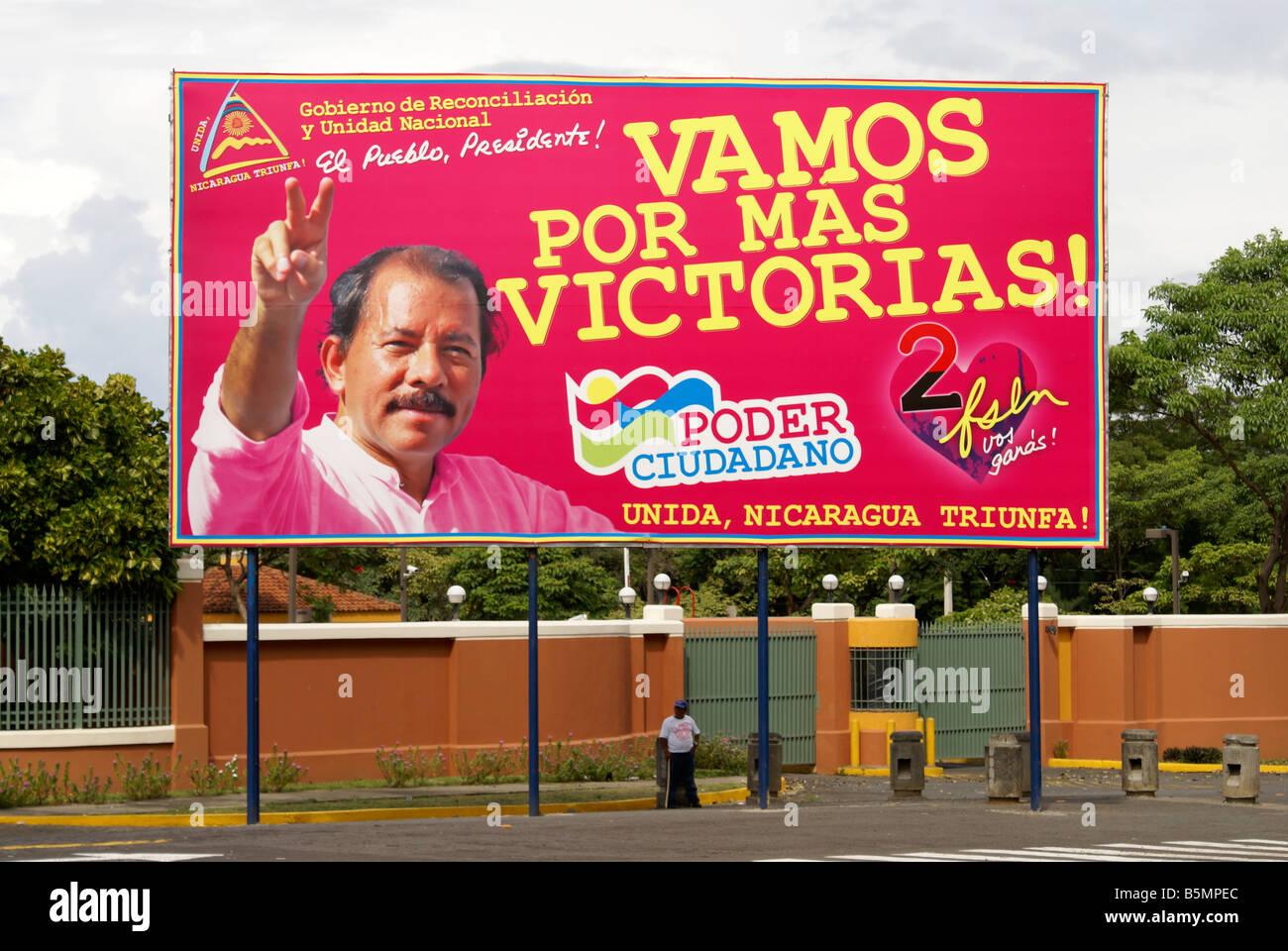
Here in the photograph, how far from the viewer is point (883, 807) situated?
888 inches

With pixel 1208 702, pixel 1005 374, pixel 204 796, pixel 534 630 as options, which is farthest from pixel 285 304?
pixel 1208 702

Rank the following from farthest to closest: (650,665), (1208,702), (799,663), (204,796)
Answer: (1208,702) → (799,663) → (650,665) → (204,796)

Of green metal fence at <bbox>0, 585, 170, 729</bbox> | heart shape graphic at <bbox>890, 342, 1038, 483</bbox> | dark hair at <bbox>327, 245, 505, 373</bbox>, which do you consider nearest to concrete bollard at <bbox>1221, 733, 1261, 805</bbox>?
heart shape graphic at <bbox>890, 342, 1038, 483</bbox>

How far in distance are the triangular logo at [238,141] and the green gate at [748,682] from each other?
13892 mm

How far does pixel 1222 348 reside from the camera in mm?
42812

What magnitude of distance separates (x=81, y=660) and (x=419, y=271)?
8.16 metres

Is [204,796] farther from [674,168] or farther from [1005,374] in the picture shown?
[1005,374]

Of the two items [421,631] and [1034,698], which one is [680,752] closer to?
[1034,698]

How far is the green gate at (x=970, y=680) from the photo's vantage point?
35.0 metres

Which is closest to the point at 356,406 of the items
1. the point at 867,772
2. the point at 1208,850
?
the point at 1208,850

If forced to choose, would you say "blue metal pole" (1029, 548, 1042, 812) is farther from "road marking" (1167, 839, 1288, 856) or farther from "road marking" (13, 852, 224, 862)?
"road marking" (13, 852, 224, 862)

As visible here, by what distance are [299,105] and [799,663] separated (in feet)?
54.5

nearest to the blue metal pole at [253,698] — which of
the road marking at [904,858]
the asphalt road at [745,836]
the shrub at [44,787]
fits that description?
the asphalt road at [745,836]

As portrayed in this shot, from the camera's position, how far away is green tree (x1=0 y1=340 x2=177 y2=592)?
79.9 ft
